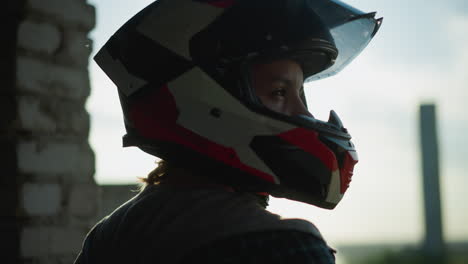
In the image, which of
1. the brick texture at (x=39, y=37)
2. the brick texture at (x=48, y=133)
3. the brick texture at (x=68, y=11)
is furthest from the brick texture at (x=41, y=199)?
the brick texture at (x=68, y=11)

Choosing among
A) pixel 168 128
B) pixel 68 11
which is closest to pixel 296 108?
pixel 168 128

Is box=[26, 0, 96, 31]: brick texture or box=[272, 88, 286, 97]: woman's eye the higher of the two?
box=[26, 0, 96, 31]: brick texture

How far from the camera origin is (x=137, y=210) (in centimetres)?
119

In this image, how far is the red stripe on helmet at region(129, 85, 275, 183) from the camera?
1.33m

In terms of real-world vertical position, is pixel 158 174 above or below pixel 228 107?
below

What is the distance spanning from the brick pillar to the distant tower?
999 centimetres

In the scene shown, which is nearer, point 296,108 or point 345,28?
point 296,108

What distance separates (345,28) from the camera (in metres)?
1.69

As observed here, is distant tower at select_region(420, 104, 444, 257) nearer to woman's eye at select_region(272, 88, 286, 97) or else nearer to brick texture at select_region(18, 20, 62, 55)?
brick texture at select_region(18, 20, 62, 55)

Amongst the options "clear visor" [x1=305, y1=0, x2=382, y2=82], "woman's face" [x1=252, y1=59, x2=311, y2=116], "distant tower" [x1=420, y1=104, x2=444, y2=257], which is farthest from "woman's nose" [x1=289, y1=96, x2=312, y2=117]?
"distant tower" [x1=420, y1=104, x2=444, y2=257]

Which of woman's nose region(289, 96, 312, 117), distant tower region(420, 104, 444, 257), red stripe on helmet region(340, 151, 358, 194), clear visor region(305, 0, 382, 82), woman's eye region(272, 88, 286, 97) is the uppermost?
clear visor region(305, 0, 382, 82)

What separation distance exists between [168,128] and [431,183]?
35.4 ft

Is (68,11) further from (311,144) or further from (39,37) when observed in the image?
(311,144)

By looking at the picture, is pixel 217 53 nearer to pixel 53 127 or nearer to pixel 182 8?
pixel 182 8
